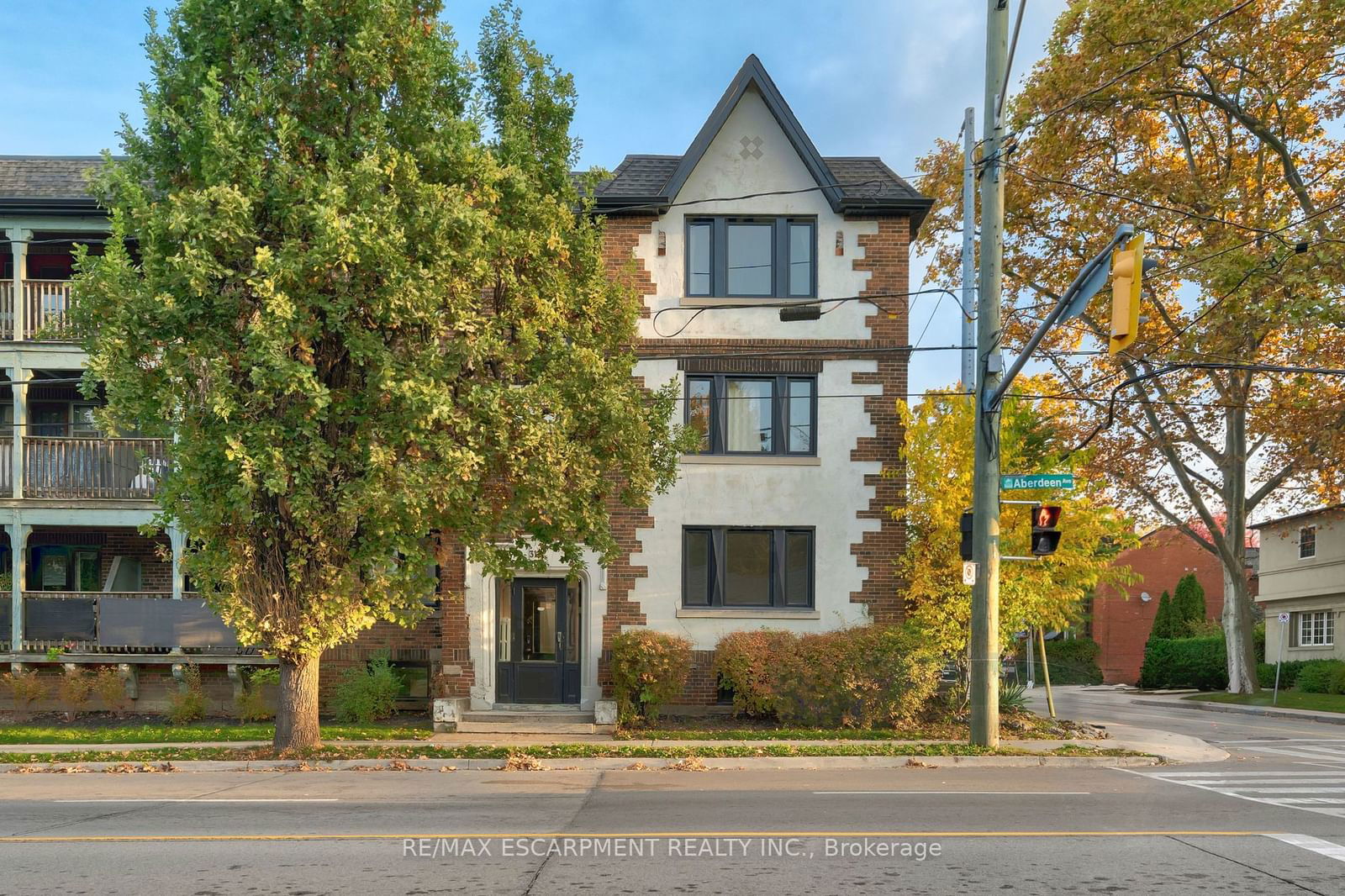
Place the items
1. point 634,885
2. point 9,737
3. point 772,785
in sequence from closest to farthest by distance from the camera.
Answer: point 634,885 → point 772,785 → point 9,737

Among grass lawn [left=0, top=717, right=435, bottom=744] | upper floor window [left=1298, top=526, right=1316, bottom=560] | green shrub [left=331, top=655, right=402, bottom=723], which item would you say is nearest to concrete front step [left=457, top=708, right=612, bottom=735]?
grass lawn [left=0, top=717, right=435, bottom=744]

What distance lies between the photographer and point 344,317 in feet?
42.1

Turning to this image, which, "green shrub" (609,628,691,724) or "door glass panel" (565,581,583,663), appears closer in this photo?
"green shrub" (609,628,691,724)

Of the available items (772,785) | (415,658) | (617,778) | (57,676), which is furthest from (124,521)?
(772,785)

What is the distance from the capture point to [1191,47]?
21.0 meters

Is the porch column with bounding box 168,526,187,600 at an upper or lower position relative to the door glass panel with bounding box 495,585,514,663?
upper

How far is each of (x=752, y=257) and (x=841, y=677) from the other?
26.4ft

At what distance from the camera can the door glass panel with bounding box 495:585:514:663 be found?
18.5 m

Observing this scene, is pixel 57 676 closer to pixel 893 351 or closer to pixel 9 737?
pixel 9 737

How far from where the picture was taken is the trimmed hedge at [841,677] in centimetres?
1656

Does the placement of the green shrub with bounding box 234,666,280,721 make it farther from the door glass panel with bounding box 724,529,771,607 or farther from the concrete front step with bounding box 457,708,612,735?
the door glass panel with bounding box 724,529,771,607

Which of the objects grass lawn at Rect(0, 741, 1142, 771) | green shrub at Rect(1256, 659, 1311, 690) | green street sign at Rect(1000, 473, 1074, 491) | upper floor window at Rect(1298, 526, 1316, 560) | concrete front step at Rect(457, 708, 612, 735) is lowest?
green shrub at Rect(1256, 659, 1311, 690)

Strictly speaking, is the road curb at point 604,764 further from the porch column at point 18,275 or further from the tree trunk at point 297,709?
the porch column at point 18,275

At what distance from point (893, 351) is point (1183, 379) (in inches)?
429
